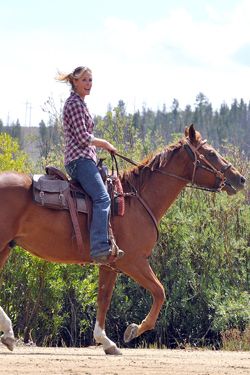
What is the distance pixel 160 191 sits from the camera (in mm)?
13039

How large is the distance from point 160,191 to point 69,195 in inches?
56.6

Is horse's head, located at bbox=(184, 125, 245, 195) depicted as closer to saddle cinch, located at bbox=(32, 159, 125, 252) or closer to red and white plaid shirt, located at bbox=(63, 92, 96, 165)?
saddle cinch, located at bbox=(32, 159, 125, 252)

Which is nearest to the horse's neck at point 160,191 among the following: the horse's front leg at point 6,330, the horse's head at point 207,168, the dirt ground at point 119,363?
the horse's head at point 207,168

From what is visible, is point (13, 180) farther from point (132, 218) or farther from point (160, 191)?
point (160, 191)

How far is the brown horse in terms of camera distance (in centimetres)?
1182

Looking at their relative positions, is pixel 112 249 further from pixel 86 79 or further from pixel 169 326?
pixel 169 326

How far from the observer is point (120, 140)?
21969 mm

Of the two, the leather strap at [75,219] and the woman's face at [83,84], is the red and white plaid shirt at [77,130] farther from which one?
the leather strap at [75,219]

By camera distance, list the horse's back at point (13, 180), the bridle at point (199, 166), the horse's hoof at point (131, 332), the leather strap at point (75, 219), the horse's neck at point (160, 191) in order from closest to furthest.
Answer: the horse's back at point (13, 180) → the leather strap at point (75, 219) → the horse's hoof at point (131, 332) → the horse's neck at point (160, 191) → the bridle at point (199, 166)

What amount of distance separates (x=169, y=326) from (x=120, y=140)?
5090 millimetres

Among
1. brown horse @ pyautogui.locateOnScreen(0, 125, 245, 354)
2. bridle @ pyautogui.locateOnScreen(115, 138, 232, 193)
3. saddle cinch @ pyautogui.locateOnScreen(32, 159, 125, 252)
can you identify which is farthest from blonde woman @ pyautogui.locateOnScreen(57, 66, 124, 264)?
bridle @ pyautogui.locateOnScreen(115, 138, 232, 193)

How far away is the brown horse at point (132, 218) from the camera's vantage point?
465 inches

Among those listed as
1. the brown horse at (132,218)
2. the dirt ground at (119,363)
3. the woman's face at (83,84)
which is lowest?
the dirt ground at (119,363)

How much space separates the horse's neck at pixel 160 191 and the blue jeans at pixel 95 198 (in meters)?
0.94
